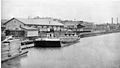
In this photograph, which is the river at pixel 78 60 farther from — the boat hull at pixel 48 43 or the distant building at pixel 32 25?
the distant building at pixel 32 25

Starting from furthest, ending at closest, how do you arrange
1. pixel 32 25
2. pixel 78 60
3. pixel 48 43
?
pixel 32 25, pixel 48 43, pixel 78 60

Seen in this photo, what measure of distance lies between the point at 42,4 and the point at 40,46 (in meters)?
3.61

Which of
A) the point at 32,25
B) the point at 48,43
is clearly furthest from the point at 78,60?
the point at 32,25

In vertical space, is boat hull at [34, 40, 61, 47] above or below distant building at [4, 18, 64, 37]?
below

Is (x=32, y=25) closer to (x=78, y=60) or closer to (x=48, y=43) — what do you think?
(x=48, y=43)

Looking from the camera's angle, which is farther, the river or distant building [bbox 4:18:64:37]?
distant building [bbox 4:18:64:37]

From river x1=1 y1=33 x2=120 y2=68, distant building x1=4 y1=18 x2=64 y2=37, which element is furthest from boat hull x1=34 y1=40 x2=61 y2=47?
river x1=1 y1=33 x2=120 y2=68

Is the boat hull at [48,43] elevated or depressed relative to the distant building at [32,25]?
depressed

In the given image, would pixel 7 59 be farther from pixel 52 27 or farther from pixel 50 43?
pixel 52 27

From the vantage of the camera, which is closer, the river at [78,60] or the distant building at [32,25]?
the river at [78,60]

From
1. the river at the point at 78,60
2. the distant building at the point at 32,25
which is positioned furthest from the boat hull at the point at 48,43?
the river at the point at 78,60

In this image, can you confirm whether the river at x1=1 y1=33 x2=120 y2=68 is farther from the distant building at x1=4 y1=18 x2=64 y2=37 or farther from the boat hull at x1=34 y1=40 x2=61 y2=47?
the distant building at x1=4 y1=18 x2=64 y2=37

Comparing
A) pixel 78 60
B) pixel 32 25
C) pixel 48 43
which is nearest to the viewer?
pixel 78 60

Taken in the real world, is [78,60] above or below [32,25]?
below
